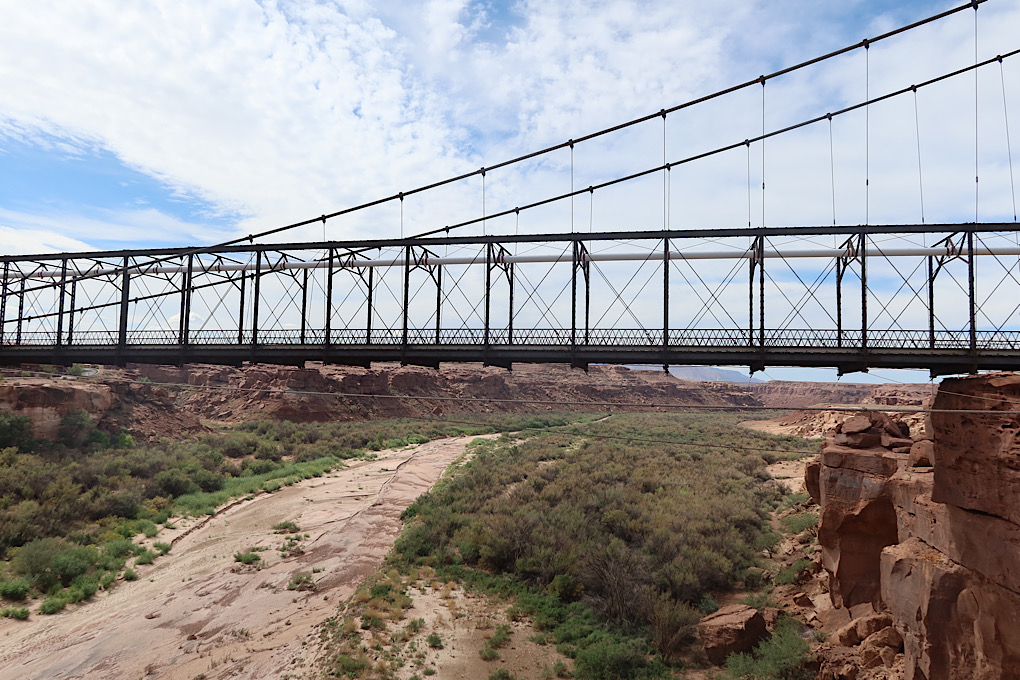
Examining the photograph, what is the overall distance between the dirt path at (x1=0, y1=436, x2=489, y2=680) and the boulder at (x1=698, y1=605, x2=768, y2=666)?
35.7ft

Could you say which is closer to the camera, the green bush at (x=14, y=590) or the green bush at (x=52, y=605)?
the green bush at (x=52, y=605)

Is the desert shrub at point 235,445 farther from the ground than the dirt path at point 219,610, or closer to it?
farther from the ground

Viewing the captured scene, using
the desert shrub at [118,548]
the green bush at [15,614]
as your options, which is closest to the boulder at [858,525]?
the green bush at [15,614]

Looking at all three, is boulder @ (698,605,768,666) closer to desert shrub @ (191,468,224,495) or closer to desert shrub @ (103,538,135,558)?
desert shrub @ (103,538,135,558)

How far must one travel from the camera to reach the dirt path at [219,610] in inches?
593

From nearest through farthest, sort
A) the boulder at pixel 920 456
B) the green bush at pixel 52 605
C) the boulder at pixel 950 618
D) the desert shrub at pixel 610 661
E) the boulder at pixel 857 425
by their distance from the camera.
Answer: the boulder at pixel 950 618
the desert shrub at pixel 610 661
the boulder at pixel 920 456
the boulder at pixel 857 425
the green bush at pixel 52 605

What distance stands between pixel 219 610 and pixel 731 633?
1665cm

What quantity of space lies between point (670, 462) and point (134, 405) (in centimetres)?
4488

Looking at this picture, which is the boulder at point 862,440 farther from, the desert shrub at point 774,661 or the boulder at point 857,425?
the desert shrub at point 774,661

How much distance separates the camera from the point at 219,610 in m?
18.3

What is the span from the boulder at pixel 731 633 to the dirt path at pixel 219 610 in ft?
35.7

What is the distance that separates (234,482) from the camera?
112ft

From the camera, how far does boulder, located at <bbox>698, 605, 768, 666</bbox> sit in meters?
14.1

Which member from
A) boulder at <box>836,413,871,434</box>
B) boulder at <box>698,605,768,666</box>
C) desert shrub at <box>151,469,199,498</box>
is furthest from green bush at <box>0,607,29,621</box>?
boulder at <box>836,413,871,434</box>
